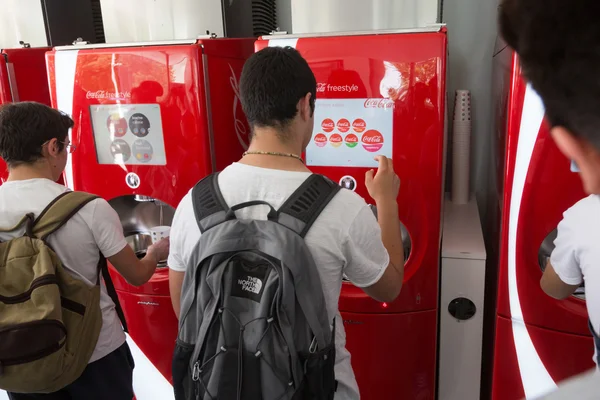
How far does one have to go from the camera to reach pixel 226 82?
1841 mm

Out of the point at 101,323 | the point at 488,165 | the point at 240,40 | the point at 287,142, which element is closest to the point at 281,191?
the point at 287,142

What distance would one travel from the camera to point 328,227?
3.25 ft

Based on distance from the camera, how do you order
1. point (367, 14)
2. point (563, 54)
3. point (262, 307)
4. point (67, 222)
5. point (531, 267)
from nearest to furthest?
point (563, 54)
point (262, 307)
point (67, 222)
point (531, 267)
point (367, 14)

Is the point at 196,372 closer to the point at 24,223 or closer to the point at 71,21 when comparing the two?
the point at 24,223

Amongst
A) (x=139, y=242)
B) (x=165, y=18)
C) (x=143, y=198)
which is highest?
(x=165, y=18)

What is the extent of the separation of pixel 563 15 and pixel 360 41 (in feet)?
3.63

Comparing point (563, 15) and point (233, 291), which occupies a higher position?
point (563, 15)

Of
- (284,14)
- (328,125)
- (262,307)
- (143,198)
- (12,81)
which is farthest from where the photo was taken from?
(284,14)

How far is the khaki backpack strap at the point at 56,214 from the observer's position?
4.25ft

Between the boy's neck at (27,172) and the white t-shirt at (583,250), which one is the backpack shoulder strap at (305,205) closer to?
the white t-shirt at (583,250)

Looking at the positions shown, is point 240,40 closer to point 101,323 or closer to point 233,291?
point 101,323

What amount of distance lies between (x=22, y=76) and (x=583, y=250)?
2073 mm

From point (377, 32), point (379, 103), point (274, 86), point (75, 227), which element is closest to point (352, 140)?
point (379, 103)

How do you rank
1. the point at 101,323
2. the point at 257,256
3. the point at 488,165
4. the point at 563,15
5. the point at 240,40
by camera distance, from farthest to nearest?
the point at 488,165, the point at 240,40, the point at 101,323, the point at 257,256, the point at 563,15
